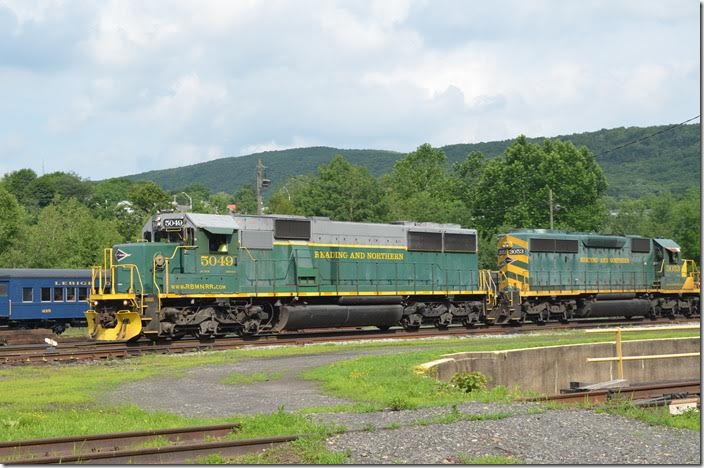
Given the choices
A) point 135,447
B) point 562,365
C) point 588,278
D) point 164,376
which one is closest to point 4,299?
point 164,376

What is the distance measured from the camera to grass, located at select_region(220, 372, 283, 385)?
15406 mm

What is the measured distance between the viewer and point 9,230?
4922 centimetres

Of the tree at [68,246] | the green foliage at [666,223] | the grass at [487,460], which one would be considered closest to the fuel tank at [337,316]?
the grass at [487,460]

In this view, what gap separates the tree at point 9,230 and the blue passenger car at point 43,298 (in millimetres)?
16378

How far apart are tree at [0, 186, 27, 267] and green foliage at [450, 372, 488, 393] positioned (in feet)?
129

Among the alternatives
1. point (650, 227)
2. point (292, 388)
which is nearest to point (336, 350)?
point (292, 388)

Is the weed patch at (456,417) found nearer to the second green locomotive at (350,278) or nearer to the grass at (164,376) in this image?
the grass at (164,376)

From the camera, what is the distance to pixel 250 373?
1653cm

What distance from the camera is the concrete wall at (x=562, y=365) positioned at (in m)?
17.3

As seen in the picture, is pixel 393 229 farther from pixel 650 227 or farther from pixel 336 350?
pixel 650 227

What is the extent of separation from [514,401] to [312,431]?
411 centimetres

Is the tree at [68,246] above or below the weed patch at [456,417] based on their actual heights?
above

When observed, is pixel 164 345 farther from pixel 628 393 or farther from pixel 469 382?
pixel 628 393

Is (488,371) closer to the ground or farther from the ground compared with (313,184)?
closer to the ground
